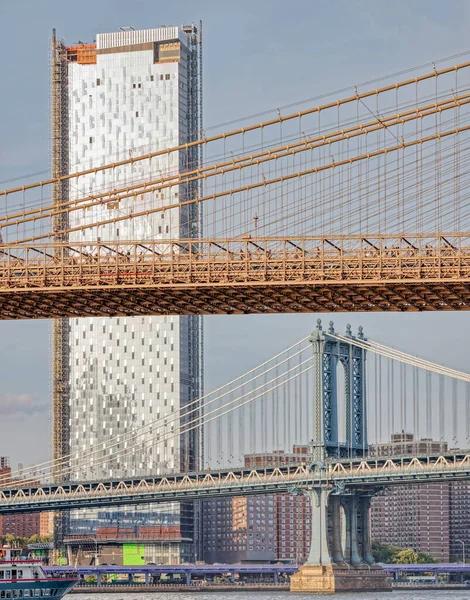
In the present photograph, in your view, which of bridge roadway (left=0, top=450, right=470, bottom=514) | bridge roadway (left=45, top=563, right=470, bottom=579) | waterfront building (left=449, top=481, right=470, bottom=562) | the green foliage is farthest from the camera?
waterfront building (left=449, top=481, right=470, bottom=562)

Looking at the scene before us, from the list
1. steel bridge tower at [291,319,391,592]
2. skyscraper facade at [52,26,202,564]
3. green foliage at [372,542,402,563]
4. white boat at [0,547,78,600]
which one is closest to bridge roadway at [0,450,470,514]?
steel bridge tower at [291,319,391,592]

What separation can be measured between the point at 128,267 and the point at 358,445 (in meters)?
60.0

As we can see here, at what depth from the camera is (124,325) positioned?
386 feet

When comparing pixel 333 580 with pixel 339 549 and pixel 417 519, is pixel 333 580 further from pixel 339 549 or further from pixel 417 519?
pixel 417 519

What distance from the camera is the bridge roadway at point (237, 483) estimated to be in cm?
8594

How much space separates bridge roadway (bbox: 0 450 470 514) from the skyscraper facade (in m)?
13.7

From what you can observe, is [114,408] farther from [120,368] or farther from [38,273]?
[38,273]

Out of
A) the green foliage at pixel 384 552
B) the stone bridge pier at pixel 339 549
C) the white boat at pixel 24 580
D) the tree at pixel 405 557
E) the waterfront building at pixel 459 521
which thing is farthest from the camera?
the waterfront building at pixel 459 521

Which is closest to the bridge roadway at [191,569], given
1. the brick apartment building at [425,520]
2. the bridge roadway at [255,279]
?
the brick apartment building at [425,520]

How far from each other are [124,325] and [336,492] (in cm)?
3129

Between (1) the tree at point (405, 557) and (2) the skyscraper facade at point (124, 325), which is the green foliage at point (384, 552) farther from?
(2) the skyscraper facade at point (124, 325)

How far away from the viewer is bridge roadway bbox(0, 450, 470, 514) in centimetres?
8594

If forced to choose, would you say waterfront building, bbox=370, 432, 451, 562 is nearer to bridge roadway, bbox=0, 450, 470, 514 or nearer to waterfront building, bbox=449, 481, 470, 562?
waterfront building, bbox=449, 481, 470, 562

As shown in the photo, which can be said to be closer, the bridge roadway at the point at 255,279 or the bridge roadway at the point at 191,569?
the bridge roadway at the point at 255,279
